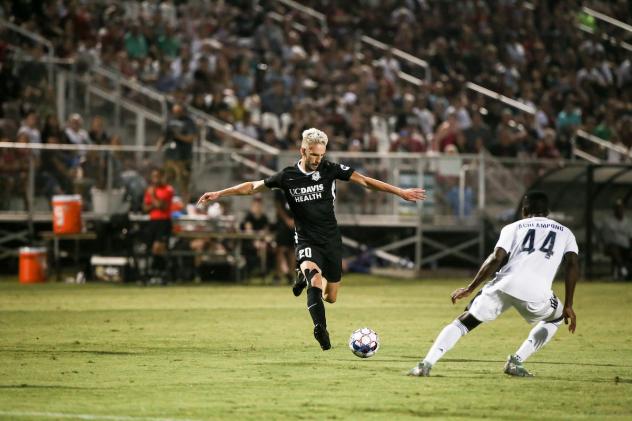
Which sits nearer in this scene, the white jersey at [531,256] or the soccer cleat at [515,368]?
the white jersey at [531,256]

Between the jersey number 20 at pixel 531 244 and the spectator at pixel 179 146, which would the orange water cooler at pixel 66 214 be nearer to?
the spectator at pixel 179 146

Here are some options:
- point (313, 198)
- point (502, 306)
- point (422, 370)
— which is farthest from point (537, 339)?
point (313, 198)

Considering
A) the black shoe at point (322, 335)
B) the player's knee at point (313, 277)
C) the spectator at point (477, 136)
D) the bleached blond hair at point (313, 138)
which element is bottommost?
the black shoe at point (322, 335)

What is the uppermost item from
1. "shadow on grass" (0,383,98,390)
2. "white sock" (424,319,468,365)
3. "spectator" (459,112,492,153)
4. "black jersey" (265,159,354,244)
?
"spectator" (459,112,492,153)

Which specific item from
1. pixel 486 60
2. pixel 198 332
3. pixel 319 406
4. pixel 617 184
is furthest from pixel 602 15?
pixel 319 406

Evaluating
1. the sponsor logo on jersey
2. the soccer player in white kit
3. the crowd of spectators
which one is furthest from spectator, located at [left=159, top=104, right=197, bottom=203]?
→ the soccer player in white kit

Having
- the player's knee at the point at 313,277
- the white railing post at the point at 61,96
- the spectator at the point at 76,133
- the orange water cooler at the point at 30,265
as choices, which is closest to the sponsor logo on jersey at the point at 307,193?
the player's knee at the point at 313,277

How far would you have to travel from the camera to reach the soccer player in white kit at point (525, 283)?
10.7 m

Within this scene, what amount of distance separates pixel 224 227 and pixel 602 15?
18505 mm

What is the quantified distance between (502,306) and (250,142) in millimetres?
16674

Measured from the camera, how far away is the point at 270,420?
28.5ft

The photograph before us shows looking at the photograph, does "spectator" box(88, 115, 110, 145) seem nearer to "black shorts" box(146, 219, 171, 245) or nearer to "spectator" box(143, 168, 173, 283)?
"spectator" box(143, 168, 173, 283)

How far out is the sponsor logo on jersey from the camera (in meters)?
12.9

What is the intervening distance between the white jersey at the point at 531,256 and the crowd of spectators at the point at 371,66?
53.7 feet
